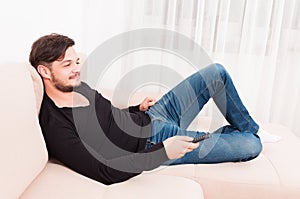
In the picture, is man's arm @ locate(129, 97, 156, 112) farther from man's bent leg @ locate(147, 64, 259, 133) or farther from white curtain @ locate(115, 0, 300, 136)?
white curtain @ locate(115, 0, 300, 136)

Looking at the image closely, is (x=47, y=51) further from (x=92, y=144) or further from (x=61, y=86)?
(x=92, y=144)

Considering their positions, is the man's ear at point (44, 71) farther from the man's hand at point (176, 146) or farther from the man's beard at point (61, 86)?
the man's hand at point (176, 146)

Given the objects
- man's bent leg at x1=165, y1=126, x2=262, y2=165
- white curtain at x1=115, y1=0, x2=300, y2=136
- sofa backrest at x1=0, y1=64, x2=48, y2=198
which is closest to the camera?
sofa backrest at x1=0, y1=64, x2=48, y2=198

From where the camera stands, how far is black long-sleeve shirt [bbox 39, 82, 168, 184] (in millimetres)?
1411

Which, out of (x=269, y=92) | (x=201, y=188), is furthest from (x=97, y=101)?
(x=269, y=92)

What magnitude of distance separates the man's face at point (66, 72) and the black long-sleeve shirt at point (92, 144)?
7 cm

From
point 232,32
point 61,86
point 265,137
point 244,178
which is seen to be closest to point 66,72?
point 61,86

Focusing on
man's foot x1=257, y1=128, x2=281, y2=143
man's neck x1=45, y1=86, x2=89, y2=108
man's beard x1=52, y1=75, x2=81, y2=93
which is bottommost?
man's foot x1=257, y1=128, x2=281, y2=143

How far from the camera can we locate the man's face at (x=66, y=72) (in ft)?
5.11

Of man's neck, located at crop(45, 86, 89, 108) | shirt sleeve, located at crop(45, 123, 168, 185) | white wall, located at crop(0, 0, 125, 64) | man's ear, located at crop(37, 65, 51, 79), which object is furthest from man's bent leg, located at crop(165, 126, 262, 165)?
white wall, located at crop(0, 0, 125, 64)

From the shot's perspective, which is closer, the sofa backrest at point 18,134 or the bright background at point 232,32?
the sofa backrest at point 18,134

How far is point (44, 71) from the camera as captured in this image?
1546mm

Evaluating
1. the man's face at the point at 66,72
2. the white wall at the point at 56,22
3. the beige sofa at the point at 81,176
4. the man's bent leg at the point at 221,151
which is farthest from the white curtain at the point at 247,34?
the man's face at the point at 66,72

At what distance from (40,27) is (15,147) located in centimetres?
110
